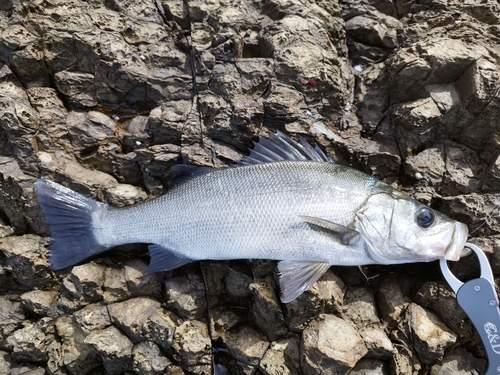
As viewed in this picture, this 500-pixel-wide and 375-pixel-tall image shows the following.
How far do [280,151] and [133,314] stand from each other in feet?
6.76

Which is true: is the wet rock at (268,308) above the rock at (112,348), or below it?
above

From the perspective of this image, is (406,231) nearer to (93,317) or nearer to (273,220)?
(273,220)

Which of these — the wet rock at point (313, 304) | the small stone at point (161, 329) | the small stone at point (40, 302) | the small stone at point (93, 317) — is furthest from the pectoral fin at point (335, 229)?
the small stone at point (40, 302)

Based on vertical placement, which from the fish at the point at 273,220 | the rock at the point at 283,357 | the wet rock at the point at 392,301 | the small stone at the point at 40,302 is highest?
the fish at the point at 273,220

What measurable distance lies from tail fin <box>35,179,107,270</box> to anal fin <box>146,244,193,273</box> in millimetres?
495

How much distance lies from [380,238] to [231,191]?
1.34 metres

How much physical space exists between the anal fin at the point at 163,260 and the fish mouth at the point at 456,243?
2.24 m

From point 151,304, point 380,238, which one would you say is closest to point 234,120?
point 380,238

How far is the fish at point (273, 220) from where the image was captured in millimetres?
2967

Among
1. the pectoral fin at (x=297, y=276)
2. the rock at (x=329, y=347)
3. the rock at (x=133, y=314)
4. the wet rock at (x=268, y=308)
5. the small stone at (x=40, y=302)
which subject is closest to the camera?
the rock at (x=329, y=347)

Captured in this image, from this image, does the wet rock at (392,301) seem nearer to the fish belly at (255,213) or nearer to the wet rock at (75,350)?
the fish belly at (255,213)

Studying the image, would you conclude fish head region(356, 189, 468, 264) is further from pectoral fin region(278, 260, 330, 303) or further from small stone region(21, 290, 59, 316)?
small stone region(21, 290, 59, 316)

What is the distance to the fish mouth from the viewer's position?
2905 mm

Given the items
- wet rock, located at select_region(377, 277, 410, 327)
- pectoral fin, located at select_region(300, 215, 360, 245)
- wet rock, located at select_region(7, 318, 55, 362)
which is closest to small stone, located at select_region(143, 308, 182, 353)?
wet rock, located at select_region(7, 318, 55, 362)
